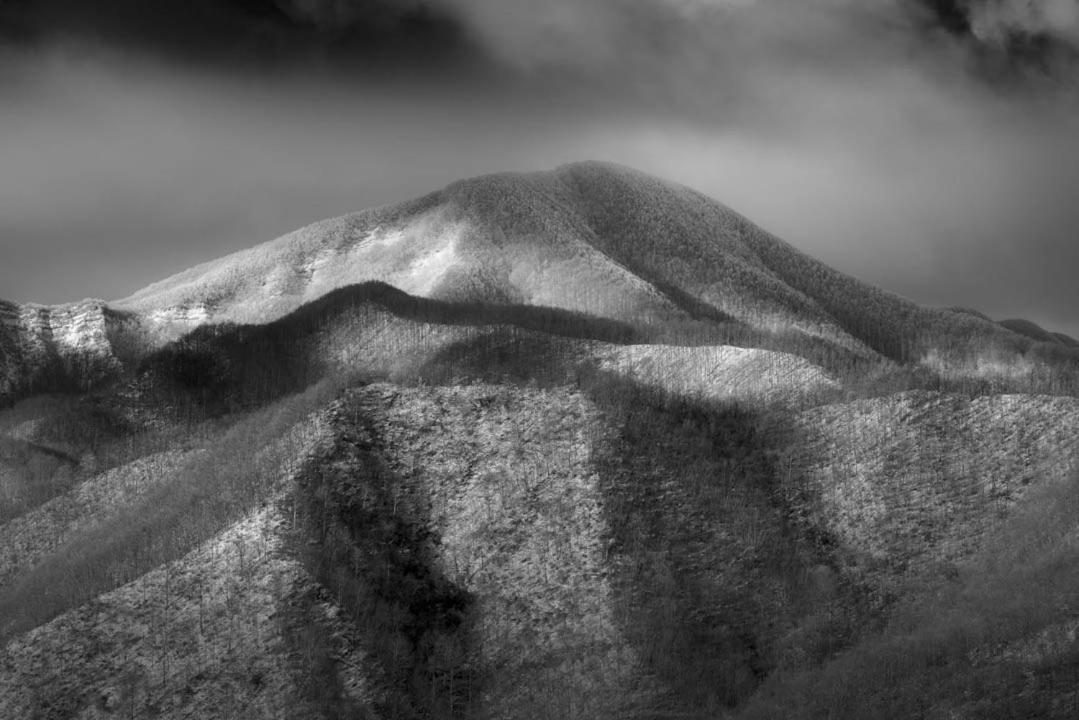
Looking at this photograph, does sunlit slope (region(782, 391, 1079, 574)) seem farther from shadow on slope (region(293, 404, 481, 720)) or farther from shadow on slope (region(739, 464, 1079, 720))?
shadow on slope (region(293, 404, 481, 720))

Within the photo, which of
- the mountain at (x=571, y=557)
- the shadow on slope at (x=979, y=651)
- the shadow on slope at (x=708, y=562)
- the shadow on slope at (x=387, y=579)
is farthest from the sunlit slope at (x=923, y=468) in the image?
the shadow on slope at (x=387, y=579)

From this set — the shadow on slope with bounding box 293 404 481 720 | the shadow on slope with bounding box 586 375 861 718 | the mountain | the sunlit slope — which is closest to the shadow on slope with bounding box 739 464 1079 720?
the mountain

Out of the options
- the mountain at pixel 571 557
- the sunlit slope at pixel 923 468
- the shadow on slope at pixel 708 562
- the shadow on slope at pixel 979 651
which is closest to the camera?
the shadow on slope at pixel 979 651

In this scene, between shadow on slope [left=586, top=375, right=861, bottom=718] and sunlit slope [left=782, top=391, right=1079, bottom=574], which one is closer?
shadow on slope [left=586, top=375, right=861, bottom=718]

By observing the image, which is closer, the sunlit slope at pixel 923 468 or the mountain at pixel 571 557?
the mountain at pixel 571 557

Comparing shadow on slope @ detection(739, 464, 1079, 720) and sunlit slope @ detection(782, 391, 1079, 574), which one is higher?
sunlit slope @ detection(782, 391, 1079, 574)

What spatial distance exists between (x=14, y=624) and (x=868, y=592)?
72865mm

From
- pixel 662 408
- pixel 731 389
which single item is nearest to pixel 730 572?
pixel 662 408

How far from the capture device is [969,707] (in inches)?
3713

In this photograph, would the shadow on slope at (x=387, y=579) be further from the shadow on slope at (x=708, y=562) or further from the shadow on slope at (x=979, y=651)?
the shadow on slope at (x=979, y=651)

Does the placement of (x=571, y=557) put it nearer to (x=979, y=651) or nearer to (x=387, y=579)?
(x=387, y=579)

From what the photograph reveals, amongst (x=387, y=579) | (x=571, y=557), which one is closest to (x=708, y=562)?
(x=571, y=557)

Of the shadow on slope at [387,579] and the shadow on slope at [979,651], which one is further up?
the shadow on slope at [387,579]

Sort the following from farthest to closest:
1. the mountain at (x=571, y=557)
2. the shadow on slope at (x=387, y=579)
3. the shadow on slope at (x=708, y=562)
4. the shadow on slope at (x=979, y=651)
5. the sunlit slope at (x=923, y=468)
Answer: the sunlit slope at (x=923, y=468) < the shadow on slope at (x=708, y=562) < the shadow on slope at (x=387, y=579) < the mountain at (x=571, y=557) < the shadow on slope at (x=979, y=651)
